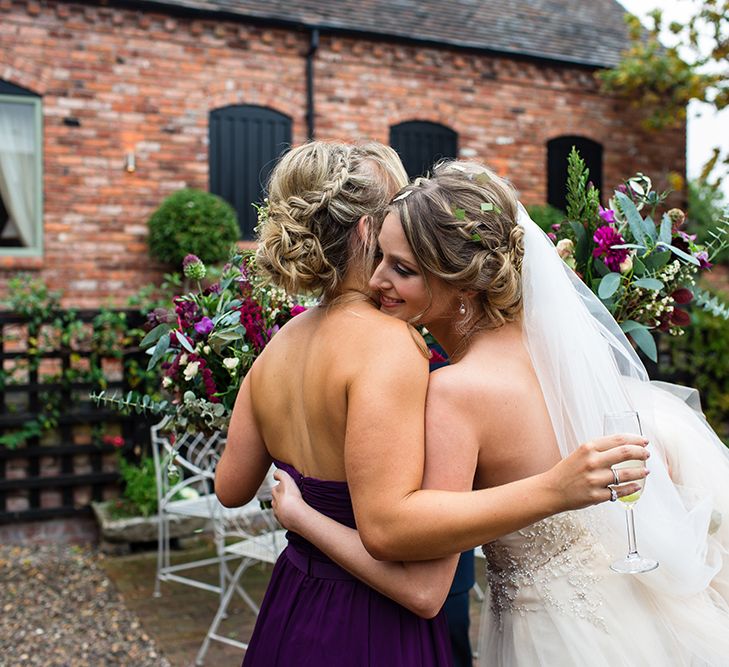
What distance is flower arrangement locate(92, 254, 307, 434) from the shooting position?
266cm

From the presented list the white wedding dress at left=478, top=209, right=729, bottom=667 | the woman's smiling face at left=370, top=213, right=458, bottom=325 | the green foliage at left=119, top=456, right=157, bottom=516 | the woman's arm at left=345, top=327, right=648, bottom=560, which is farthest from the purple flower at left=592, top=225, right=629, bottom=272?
the green foliage at left=119, top=456, right=157, bottom=516

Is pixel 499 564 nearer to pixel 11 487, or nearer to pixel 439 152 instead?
pixel 11 487

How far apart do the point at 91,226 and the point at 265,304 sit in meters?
7.35

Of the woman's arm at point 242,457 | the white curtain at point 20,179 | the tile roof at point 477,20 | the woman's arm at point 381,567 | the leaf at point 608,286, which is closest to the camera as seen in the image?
the woman's arm at point 381,567

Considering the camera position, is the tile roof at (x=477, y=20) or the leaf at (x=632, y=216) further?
the tile roof at (x=477, y=20)

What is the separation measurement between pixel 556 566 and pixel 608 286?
0.86 m

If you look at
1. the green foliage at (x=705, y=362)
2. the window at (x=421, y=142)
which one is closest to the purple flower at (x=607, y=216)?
the green foliage at (x=705, y=362)

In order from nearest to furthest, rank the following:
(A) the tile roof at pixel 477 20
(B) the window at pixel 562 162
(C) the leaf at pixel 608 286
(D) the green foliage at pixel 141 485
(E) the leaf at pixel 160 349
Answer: (C) the leaf at pixel 608 286
(E) the leaf at pixel 160 349
(D) the green foliage at pixel 141 485
(A) the tile roof at pixel 477 20
(B) the window at pixel 562 162

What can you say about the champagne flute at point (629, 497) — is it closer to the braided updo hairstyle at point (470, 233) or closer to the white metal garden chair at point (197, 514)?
the braided updo hairstyle at point (470, 233)

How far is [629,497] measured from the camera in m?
1.64

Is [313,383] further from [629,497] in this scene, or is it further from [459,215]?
[629,497]

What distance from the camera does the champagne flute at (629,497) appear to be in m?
1.62

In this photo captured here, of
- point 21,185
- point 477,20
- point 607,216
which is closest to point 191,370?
point 607,216

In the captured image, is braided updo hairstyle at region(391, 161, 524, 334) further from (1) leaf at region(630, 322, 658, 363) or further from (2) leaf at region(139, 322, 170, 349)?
(2) leaf at region(139, 322, 170, 349)
